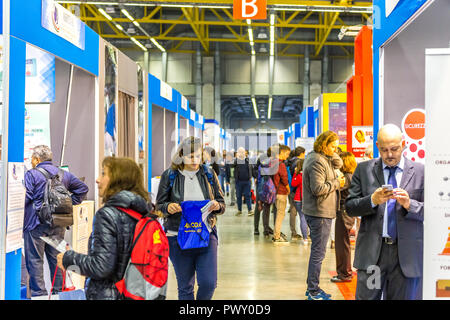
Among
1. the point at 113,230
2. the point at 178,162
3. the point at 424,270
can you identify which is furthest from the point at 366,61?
the point at 113,230

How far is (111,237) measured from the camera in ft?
7.41

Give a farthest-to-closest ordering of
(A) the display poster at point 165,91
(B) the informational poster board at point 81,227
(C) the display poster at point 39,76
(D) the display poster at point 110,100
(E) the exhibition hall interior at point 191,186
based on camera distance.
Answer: (A) the display poster at point 165,91
(D) the display poster at point 110,100
(C) the display poster at point 39,76
(B) the informational poster board at point 81,227
(E) the exhibition hall interior at point 191,186

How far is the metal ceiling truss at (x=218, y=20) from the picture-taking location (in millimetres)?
12266

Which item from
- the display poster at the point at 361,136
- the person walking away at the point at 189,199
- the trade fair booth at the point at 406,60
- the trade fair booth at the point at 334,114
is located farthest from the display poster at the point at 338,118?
the person walking away at the point at 189,199

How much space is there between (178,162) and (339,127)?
307 inches

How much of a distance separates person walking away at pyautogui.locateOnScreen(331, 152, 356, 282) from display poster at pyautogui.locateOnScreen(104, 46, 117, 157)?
2506 mm

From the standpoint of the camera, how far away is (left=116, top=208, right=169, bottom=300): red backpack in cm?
228

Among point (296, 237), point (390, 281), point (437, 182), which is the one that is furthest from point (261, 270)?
point (437, 182)

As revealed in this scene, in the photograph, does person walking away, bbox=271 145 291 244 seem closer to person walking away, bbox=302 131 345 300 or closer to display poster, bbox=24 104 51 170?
person walking away, bbox=302 131 345 300

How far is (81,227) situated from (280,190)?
3790mm

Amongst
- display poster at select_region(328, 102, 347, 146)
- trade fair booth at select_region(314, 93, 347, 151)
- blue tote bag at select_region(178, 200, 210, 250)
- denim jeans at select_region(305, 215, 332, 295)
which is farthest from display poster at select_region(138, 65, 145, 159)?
display poster at select_region(328, 102, 347, 146)

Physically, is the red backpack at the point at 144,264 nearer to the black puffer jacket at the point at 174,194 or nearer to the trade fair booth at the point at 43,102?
the black puffer jacket at the point at 174,194

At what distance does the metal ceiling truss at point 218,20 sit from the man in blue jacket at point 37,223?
8228 mm

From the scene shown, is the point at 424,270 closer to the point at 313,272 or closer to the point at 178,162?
the point at 178,162
